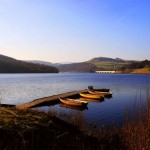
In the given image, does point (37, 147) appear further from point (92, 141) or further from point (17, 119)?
point (92, 141)

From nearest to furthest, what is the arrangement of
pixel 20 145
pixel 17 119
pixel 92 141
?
pixel 20 145
pixel 17 119
pixel 92 141

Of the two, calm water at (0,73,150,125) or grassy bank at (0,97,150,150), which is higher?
grassy bank at (0,97,150,150)

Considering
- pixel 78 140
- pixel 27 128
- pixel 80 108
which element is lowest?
pixel 80 108

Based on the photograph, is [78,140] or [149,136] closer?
[149,136]

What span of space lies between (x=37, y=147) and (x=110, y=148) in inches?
120

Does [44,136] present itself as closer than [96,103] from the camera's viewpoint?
Yes

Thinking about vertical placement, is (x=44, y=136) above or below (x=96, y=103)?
above

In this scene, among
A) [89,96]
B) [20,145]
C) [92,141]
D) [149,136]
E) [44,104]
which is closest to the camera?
[20,145]

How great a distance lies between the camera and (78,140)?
10.1 metres

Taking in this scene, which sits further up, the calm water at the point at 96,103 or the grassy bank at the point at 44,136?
the grassy bank at the point at 44,136

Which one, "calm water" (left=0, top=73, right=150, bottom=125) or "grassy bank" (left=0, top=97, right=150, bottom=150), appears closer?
"grassy bank" (left=0, top=97, right=150, bottom=150)

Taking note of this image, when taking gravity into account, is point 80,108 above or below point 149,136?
below

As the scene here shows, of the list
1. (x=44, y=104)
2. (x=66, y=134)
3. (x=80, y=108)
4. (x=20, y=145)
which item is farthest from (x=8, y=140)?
(x=44, y=104)

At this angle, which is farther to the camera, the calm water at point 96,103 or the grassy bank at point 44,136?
the calm water at point 96,103
